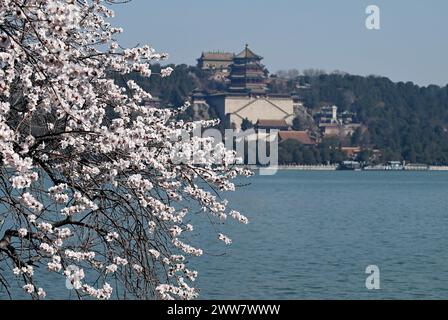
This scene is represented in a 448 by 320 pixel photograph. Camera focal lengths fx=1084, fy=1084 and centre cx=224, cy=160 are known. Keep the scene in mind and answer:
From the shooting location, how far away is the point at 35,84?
6.20 metres

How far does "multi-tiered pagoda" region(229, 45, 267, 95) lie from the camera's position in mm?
141150

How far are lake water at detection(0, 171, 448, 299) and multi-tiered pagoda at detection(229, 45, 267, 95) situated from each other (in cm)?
8703

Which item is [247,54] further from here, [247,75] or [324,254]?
[324,254]

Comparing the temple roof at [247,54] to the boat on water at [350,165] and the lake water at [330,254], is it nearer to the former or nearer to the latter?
the boat on water at [350,165]

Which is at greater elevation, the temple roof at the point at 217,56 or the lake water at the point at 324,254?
the temple roof at the point at 217,56

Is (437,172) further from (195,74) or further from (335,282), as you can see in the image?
(335,282)

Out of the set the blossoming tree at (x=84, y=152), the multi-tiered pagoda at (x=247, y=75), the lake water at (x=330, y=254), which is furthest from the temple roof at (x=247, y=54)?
the blossoming tree at (x=84, y=152)

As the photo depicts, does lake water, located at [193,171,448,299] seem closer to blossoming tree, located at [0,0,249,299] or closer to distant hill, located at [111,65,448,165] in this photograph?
blossoming tree, located at [0,0,249,299]

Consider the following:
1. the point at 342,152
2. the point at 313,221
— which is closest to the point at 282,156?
the point at 342,152

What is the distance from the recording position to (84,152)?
645cm

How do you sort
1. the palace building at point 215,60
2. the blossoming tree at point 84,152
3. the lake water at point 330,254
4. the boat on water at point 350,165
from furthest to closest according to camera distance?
1. the palace building at point 215,60
2. the boat on water at point 350,165
3. the lake water at point 330,254
4. the blossoming tree at point 84,152

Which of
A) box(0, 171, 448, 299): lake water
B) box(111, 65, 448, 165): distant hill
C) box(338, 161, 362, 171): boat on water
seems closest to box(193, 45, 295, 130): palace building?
box(111, 65, 448, 165): distant hill

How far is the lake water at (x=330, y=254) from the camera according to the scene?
20.8 meters

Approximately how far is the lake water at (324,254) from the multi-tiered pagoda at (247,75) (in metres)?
87.0
